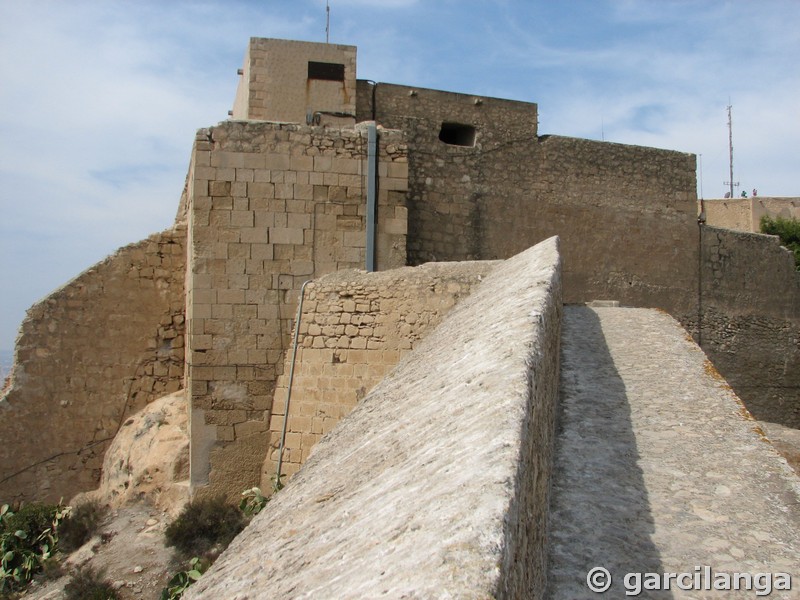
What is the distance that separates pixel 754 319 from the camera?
537 inches

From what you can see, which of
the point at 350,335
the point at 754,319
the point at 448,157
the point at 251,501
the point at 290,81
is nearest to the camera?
the point at 350,335

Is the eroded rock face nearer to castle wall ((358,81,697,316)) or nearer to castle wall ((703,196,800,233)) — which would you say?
castle wall ((358,81,697,316))

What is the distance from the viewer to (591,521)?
2.94m

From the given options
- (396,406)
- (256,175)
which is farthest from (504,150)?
(396,406)

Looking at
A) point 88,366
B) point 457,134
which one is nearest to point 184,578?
point 88,366

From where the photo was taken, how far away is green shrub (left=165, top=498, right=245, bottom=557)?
6945 mm

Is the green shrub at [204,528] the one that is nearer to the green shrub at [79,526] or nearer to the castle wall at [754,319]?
the green shrub at [79,526]

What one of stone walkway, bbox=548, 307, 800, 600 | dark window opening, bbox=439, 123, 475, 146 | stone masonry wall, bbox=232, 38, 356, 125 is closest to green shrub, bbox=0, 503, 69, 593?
stone masonry wall, bbox=232, 38, 356, 125

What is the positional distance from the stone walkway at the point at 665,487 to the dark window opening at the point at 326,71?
22.1 feet

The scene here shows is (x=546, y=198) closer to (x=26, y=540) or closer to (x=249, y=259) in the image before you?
(x=249, y=259)

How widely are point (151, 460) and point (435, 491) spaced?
684cm

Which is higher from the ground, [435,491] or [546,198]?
[546,198]

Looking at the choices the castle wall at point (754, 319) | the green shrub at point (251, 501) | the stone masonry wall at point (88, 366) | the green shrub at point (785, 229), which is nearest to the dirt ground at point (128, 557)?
the green shrub at point (251, 501)

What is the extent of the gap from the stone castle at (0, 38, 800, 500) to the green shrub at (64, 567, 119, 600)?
1221 millimetres
